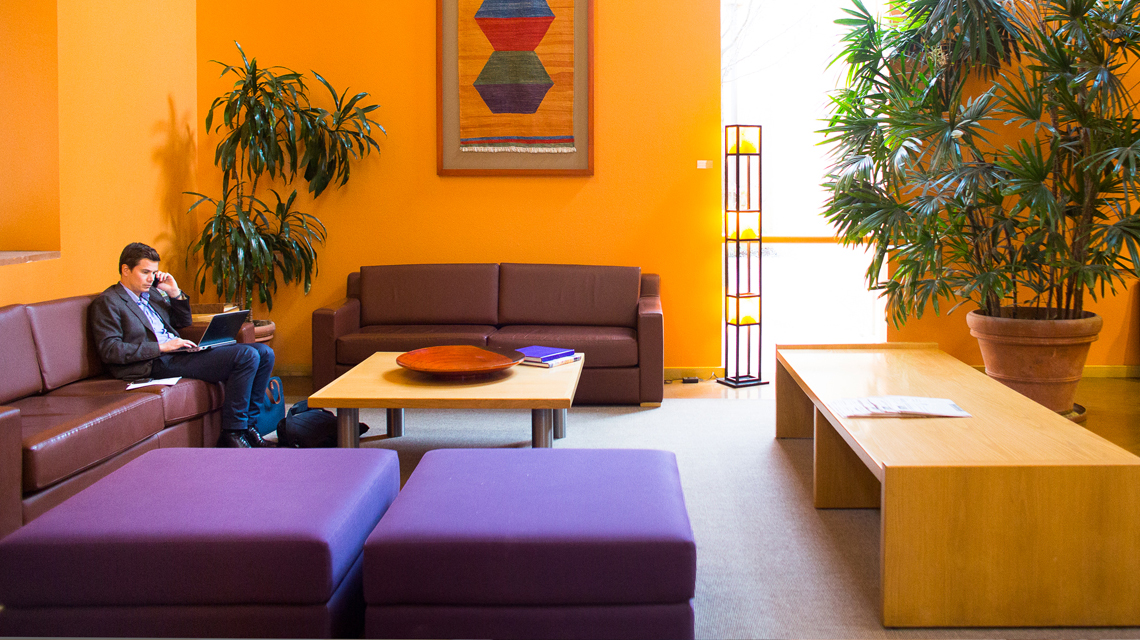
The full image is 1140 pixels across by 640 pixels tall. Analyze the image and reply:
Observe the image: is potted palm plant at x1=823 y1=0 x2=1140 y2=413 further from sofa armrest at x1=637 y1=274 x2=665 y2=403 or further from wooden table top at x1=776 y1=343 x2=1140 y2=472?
sofa armrest at x1=637 y1=274 x2=665 y2=403

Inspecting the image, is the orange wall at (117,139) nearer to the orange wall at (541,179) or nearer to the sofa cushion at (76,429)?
the orange wall at (541,179)

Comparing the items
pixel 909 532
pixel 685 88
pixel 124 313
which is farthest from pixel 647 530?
pixel 685 88

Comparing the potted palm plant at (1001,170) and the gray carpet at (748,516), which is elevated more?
the potted palm plant at (1001,170)

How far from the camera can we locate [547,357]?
3.97 m

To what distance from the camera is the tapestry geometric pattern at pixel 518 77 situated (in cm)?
575

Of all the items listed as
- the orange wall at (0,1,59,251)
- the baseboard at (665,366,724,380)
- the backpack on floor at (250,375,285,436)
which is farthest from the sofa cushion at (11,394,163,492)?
the baseboard at (665,366,724,380)

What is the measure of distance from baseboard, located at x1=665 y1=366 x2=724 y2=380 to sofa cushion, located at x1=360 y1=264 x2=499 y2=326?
129 centimetres

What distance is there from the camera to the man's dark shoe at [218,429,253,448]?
13.1 ft

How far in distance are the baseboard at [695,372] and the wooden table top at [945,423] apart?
1.88 m

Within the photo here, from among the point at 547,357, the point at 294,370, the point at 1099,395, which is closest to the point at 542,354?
the point at 547,357

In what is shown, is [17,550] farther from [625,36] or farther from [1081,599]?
[625,36]

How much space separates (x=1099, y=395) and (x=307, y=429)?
15.3 feet

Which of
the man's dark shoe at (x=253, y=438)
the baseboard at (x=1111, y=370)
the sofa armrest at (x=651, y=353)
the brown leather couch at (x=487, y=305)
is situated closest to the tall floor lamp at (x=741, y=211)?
the brown leather couch at (x=487, y=305)

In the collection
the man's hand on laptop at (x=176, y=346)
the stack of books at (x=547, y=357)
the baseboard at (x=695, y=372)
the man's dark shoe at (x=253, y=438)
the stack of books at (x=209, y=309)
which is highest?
the stack of books at (x=209, y=309)
